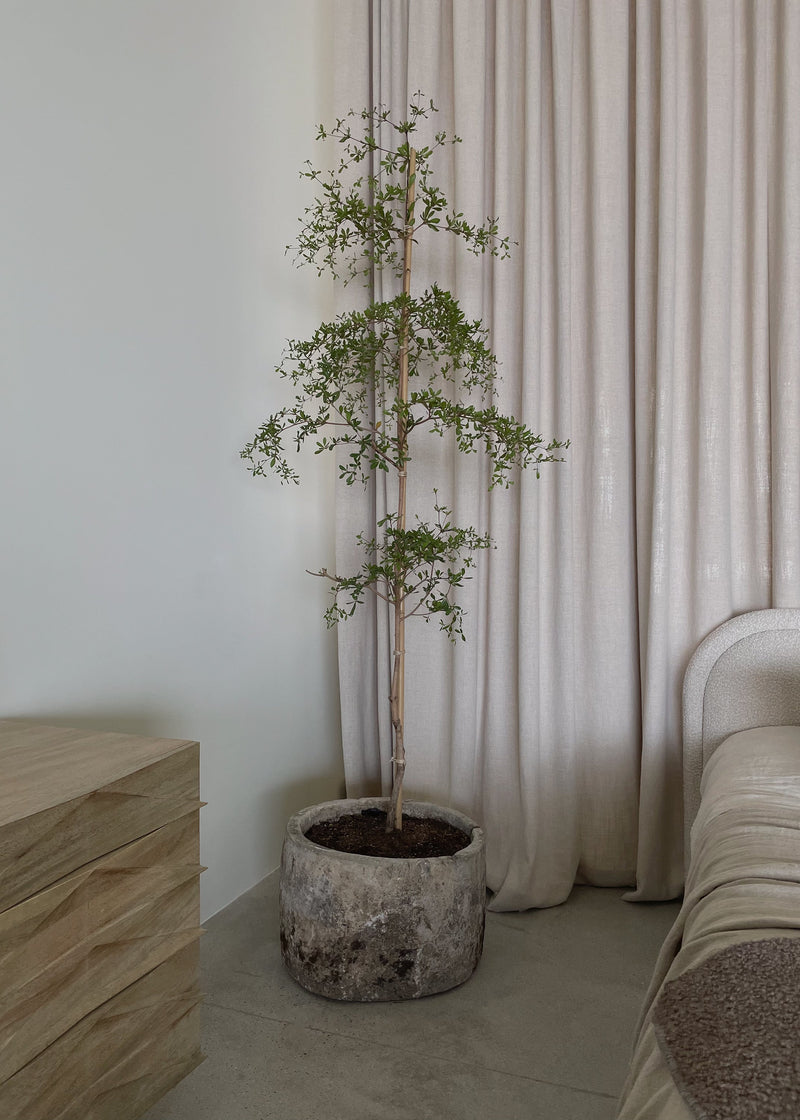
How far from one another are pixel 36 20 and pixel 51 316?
1.65ft

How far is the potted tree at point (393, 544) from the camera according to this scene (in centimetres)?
182

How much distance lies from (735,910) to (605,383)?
4.75 feet

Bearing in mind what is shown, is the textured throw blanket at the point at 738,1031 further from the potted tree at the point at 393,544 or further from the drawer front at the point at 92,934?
the potted tree at the point at 393,544

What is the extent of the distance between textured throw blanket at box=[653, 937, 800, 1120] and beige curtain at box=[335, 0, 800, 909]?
1323 mm

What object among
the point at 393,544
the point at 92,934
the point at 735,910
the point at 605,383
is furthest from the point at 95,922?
the point at 605,383

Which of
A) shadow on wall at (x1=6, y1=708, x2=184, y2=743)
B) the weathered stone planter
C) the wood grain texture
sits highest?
the wood grain texture

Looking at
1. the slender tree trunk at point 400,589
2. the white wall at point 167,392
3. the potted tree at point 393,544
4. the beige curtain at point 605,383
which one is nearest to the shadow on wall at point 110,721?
the white wall at point 167,392

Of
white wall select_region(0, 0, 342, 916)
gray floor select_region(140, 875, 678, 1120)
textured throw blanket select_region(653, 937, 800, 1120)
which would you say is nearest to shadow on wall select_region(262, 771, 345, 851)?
white wall select_region(0, 0, 342, 916)

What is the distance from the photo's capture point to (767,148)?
7.24 feet

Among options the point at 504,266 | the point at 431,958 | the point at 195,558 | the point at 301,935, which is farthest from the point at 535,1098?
the point at 504,266

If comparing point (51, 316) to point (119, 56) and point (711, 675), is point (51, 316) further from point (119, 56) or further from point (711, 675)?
point (711, 675)

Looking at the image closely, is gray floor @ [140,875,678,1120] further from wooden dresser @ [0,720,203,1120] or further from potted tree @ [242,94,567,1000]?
wooden dresser @ [0,720,203,1120]

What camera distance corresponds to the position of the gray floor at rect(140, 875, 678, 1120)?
153 cm

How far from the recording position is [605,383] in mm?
2318
